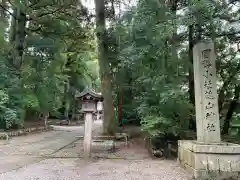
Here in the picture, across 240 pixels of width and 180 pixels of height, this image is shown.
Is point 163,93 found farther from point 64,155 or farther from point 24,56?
point 24,56

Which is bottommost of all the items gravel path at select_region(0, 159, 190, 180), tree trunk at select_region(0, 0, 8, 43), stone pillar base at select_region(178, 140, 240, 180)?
gravel path at select_region(0, 159, 190, 180)

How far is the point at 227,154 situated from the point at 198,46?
2584 mm

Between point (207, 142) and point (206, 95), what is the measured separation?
3.53 ft

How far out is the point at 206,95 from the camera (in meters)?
6.18

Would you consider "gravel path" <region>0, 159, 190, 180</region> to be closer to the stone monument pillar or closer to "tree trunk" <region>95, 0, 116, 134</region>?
the stone monument pillar

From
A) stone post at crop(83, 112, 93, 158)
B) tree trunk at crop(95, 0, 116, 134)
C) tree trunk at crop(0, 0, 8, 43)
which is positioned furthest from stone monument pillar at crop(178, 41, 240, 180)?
tree trunk at crop(0, 0, 8, 43)

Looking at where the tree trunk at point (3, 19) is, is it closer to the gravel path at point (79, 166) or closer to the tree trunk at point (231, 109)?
the gravel path at point (79, 166)

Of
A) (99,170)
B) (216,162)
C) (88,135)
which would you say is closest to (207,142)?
(216,162)

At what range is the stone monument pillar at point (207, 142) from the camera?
5.67 meters

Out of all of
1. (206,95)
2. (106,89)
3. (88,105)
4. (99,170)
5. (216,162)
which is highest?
(106,89)

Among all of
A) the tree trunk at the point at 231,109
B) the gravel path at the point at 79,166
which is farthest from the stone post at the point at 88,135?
the tree trunk at the point at 231,109

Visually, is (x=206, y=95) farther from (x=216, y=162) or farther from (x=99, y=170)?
→ (x=99, y=170)

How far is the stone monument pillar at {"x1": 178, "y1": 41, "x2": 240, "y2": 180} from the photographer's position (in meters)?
5.67

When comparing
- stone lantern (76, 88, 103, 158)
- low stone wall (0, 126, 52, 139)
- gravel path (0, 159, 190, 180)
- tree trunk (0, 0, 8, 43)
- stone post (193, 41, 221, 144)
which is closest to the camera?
gravel path (0, 159, 190, 180)
